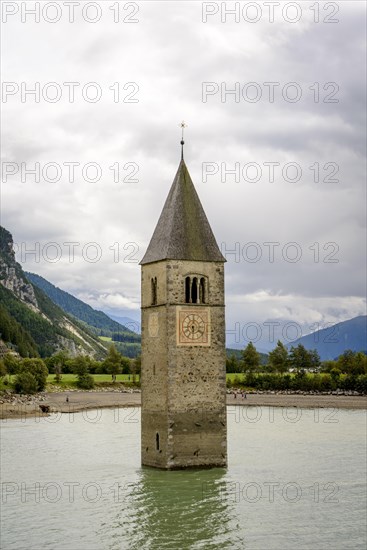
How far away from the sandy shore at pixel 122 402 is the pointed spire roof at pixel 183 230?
44618mm

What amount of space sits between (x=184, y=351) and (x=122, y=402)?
59.3m

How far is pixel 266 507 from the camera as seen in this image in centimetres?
3772

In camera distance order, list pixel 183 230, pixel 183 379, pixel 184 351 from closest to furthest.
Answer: pixel 183 379 → pixel 184 351 → pixel 183 230

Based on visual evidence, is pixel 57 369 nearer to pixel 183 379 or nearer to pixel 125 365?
pixel 125 365

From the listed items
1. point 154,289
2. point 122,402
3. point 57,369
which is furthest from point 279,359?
point 154,289

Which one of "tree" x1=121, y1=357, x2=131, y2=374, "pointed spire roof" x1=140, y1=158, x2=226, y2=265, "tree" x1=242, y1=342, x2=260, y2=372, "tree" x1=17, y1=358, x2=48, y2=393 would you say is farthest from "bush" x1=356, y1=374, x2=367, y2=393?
"pointed spire roof" x1=140, y1=158, x2=226, y2=265

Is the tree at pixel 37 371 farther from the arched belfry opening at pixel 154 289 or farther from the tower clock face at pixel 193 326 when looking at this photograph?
the tower clock face at pixel 193 326

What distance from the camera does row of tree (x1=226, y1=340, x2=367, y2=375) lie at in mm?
131238

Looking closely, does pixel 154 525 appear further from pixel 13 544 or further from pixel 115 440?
pixel 115 440

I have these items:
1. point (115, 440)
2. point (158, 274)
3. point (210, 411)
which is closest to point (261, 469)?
point (210, 411)

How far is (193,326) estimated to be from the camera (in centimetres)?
4566

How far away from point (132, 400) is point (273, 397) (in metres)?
19.7

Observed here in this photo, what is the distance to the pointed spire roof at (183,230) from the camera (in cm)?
4609

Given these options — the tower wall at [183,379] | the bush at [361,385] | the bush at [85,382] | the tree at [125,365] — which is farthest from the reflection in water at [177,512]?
the tree at [125,365]
